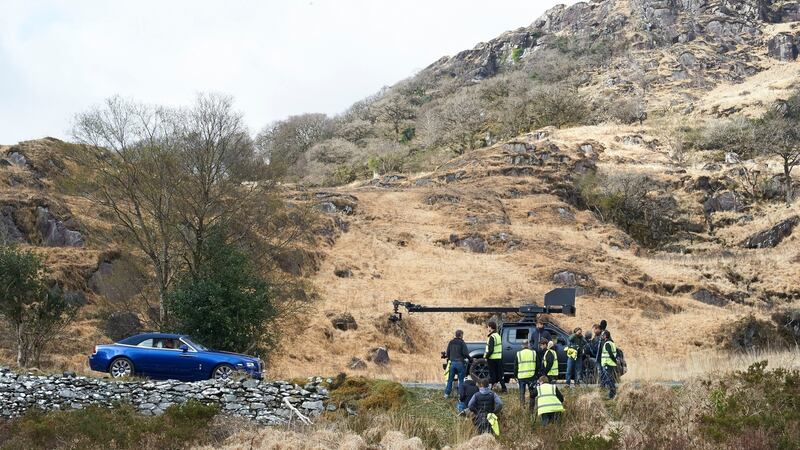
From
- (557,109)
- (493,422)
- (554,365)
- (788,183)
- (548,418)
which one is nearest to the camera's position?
(493,422)

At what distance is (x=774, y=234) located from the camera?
52.7m

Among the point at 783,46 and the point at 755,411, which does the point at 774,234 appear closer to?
the point at 755,411

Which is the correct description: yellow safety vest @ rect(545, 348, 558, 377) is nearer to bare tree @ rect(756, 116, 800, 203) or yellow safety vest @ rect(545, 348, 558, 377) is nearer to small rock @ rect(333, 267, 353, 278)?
small rock @ rect(333, 267, 353, 278)

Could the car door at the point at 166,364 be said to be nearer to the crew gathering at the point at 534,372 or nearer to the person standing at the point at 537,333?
the crew gathering at the point at 534,372

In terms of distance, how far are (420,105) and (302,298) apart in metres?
113

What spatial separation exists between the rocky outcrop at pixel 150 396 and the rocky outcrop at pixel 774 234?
1816 inches

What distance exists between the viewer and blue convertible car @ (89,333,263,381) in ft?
58.5

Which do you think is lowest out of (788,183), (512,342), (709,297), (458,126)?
(709,297)

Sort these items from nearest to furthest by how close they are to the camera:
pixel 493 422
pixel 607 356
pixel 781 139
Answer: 1. pixel 493 422
2. pixel 607 356
3. pixel 781 139

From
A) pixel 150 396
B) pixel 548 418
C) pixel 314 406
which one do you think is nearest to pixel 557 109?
pixel 314 406

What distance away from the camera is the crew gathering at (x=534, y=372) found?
13.7 meters

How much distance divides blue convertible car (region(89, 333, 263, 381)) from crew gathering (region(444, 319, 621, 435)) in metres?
5.55

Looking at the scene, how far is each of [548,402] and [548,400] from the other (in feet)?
0.12

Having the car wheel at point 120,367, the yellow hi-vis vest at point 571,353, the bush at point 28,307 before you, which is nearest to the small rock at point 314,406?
the car wheel at point 120,367
